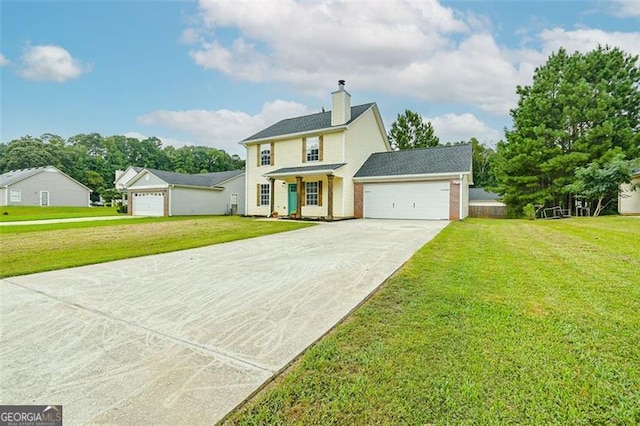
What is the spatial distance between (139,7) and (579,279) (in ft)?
50.7

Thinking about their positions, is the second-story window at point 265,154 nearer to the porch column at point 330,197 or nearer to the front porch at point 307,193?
the front porch at point 307,193

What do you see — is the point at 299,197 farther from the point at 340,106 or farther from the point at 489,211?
the point at 489,211

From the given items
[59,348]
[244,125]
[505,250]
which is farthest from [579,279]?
[244,125]

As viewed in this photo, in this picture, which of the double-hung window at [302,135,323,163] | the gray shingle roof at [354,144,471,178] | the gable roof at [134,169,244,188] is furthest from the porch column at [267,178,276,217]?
the gable roof at [134,169,244,188]

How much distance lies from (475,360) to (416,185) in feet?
49.5

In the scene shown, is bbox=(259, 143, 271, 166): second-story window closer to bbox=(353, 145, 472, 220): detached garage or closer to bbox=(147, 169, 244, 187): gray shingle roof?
bbox=(353, 145, 472, 220): detached garage

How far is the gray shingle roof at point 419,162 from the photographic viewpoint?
16156 mm

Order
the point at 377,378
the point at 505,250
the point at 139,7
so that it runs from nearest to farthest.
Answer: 1. the point at 377,378
2. the point at 505,250
3. the point at 139,7

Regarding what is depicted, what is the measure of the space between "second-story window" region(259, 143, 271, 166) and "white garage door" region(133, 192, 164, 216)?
8.74 meters

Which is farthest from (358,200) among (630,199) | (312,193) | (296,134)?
(630,199)

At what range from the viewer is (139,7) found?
11359mm

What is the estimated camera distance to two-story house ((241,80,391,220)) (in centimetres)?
1723

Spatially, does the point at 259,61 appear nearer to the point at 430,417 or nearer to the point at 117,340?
the point at 117,340

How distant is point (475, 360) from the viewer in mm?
2320
